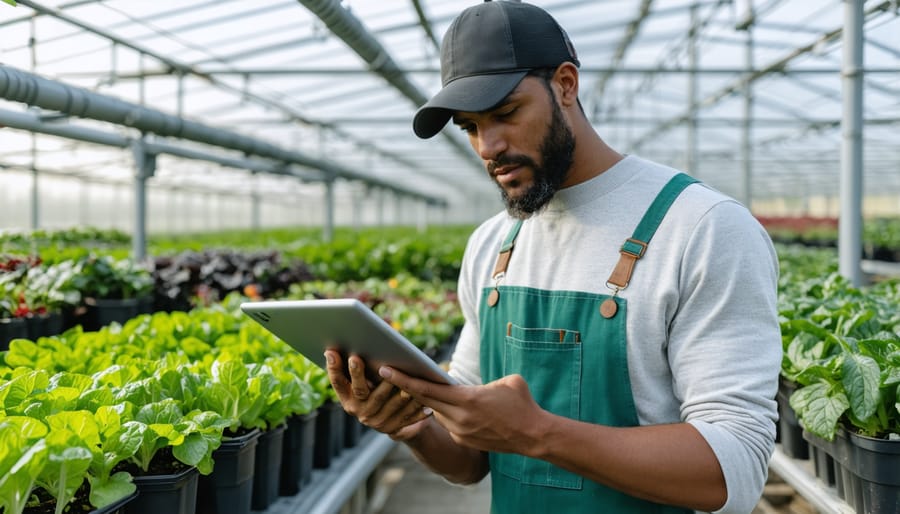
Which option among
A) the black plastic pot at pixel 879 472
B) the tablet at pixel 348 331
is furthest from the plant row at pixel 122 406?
the black plastic pot at pixel 879 472

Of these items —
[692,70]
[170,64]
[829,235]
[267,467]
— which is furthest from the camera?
[829,235]

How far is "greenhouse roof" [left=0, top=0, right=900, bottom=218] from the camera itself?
5.80 meters

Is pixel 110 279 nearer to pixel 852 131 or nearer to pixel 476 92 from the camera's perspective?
pixel 476 92

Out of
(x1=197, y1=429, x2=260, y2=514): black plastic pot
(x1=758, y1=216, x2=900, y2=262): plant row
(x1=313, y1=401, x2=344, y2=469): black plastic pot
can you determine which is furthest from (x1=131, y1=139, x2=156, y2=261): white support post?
(x1=758, y1=216, x2=900, y2=262): plant row

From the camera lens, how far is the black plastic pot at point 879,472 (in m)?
1.84

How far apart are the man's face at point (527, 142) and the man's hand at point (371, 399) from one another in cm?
45

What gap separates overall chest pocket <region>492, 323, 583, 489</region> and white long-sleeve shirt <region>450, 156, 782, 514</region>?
101mm

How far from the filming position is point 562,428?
45.1 inches

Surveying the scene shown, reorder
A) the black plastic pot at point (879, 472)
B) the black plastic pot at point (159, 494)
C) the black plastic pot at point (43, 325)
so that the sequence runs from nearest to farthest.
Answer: the black plastic pot at point (159, 494) → the black plastic pot at point (879, 472) → the black plastic pot at point (43, 325)

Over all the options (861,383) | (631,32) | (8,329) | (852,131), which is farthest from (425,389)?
(631,32)

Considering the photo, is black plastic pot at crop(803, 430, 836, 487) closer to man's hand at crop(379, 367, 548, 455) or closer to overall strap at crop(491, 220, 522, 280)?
overall strap at crop(491, 220, 522, 280)

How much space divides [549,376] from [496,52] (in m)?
0.63

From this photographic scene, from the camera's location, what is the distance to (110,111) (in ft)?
15.8

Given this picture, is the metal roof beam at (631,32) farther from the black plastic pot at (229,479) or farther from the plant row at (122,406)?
the black plastic pot at (229,479)
